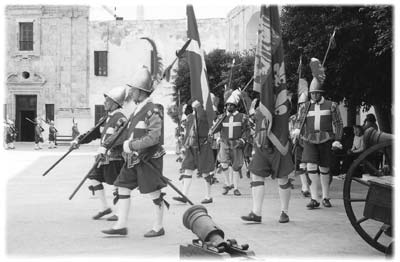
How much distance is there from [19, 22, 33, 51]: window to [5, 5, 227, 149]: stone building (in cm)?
7

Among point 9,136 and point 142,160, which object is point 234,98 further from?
point 9,136

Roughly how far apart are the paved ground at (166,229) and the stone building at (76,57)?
2777cm

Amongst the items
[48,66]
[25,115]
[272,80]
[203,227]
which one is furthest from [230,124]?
[25,115]

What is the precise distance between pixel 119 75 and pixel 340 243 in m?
33.6

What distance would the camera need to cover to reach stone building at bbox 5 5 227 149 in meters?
38.5

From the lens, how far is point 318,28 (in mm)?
11602

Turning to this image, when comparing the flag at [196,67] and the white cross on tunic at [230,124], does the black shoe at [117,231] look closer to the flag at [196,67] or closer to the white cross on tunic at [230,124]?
the flag at [196,67]

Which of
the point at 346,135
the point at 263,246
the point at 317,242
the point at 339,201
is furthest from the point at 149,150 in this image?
the point at 346,135

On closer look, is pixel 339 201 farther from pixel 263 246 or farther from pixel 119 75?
pixel 119 75

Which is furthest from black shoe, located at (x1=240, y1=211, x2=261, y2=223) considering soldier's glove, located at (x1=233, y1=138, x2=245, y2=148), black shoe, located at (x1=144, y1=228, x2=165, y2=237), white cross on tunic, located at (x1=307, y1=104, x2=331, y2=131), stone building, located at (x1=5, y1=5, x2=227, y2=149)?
stone building, located at (x1=5, y1=5, x2=227, y2=149)

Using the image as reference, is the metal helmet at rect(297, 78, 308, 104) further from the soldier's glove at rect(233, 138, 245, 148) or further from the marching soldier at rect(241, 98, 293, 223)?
the marching soldier at rect(241, 98, 293, 223)

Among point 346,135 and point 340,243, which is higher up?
point 346,135

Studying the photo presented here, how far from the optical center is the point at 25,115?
39.1 metres

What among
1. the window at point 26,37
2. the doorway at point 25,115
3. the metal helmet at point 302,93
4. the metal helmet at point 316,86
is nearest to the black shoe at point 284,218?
the metal helmet at point 316,86
